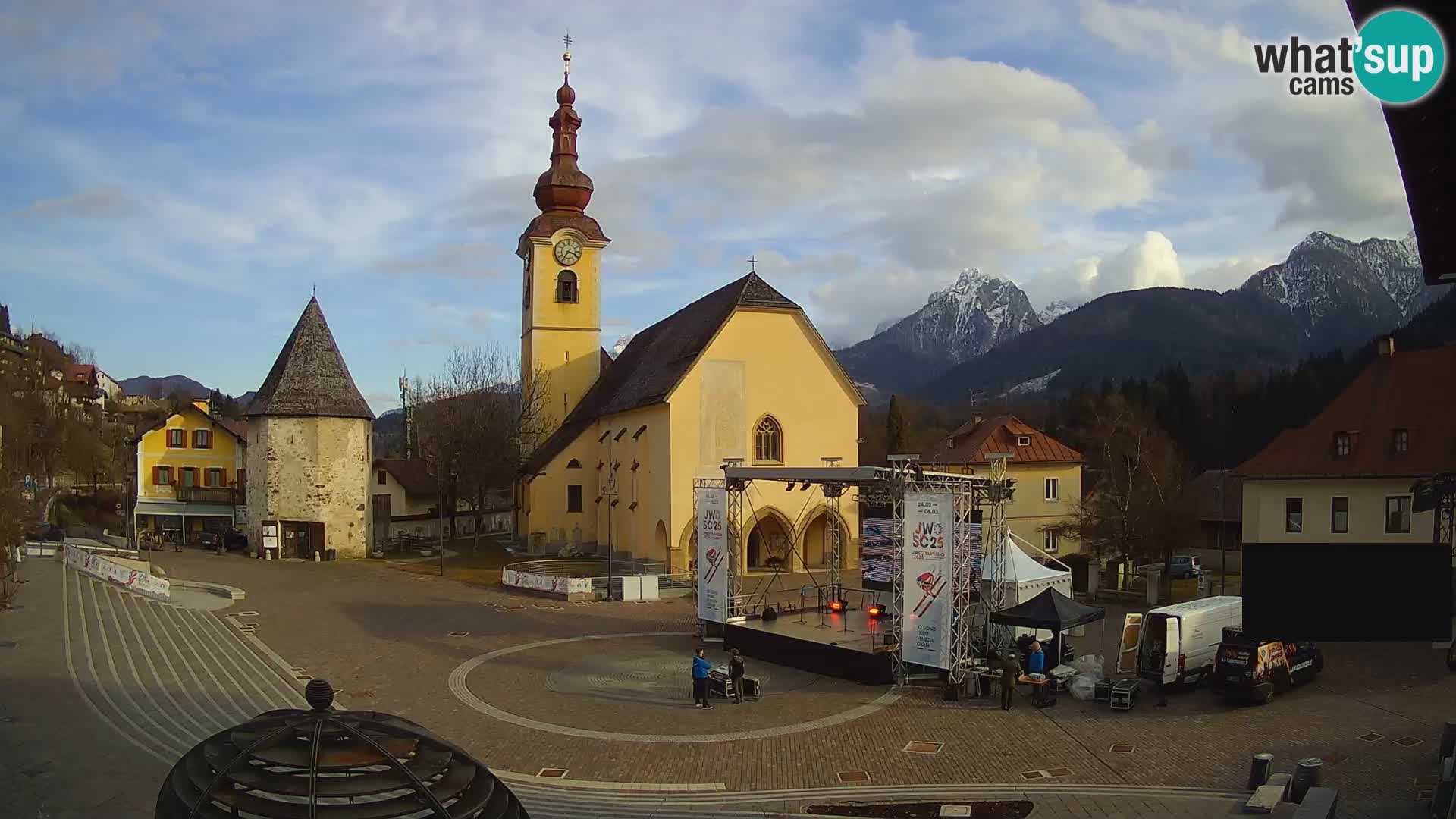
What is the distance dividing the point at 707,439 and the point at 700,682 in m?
19.7

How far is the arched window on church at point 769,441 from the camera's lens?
1533 inches

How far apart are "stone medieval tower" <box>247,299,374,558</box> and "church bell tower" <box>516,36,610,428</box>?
33.1 ft

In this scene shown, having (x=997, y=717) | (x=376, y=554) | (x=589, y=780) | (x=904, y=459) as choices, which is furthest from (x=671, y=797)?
(x=376, y=554)

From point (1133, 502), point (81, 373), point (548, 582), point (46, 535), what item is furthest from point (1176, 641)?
point (81, 373)

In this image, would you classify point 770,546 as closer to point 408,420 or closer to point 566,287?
point 566,287

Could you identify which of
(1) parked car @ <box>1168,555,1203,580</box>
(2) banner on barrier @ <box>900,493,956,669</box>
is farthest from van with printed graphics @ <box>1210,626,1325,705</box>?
(1) parked car @ <box>1168,555,1203,580</box>

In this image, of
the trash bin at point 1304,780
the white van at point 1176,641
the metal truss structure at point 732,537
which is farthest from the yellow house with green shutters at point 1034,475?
the trash bin at point 1304,780

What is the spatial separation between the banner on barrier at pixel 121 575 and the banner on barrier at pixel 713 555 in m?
16.7

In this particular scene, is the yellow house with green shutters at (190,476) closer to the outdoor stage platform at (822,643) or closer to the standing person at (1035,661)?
the outdoor stage platform at (822,643)

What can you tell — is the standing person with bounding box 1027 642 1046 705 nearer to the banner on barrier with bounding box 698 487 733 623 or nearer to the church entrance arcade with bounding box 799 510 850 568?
the banner on barrier with bounding box 698 487 733 623

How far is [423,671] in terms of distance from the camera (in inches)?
827

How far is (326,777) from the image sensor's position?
512 centimetres

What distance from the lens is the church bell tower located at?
51.1 metres

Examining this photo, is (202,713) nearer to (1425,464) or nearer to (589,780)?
(589,780)
